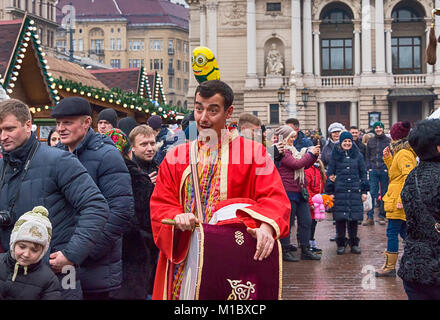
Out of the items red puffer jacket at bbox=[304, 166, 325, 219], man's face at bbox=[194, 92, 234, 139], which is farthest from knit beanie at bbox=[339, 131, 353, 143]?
man's face at bbox=[194, 92, 234, 139]

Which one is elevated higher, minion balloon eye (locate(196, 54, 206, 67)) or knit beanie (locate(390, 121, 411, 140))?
minion balloon eye (locate(196, 54, 206, 67))

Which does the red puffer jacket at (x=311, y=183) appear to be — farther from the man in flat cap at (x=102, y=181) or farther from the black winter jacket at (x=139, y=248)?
the man in flat cap at (x=102, y=181)

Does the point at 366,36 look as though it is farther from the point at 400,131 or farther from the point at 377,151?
the point at 400,131

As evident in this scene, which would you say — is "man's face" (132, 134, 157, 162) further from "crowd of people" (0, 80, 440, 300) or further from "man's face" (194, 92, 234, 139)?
"man's face" (194, 92, 234, 139)

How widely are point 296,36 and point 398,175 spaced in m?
41.4

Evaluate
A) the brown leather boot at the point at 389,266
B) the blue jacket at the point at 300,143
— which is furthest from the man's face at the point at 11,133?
the blue jacket at the point at 300,143

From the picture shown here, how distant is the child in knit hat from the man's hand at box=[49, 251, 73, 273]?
5 cm

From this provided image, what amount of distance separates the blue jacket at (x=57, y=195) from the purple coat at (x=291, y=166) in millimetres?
5541

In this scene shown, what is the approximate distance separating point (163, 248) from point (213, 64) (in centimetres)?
276

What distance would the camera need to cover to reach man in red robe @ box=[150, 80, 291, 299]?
3586mm

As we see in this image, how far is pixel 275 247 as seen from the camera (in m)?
3.44

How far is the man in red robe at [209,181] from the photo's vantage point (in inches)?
141

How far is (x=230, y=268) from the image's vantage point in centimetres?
339

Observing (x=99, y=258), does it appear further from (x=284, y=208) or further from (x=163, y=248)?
(x=284, y=208)
